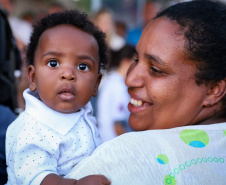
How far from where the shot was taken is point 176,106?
1.76 meters

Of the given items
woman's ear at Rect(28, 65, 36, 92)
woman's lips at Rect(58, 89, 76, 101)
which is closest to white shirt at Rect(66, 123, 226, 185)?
woman's lips at Rect(58, 89, 76, 101)

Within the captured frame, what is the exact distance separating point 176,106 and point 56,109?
2.08ft

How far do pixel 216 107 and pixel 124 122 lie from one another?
2843 millimetres

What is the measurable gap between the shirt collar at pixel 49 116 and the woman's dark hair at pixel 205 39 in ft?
2.34

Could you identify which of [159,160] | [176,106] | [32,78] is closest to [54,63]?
[32,78]

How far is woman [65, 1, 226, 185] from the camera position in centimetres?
144

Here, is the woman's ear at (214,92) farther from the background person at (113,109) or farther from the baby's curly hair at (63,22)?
the background person at (113,109)

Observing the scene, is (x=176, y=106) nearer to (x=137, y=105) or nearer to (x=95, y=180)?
(x=137, y=105)

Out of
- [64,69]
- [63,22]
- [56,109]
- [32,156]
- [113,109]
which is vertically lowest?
[32,156]

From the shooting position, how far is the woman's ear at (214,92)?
1.78m

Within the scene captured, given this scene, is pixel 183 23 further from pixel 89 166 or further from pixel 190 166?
pixel 89 166

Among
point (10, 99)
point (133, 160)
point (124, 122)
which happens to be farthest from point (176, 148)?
point (124, 122)

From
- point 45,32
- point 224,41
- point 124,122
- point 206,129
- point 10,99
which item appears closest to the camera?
point 206,129

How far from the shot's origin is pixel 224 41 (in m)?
1.73
